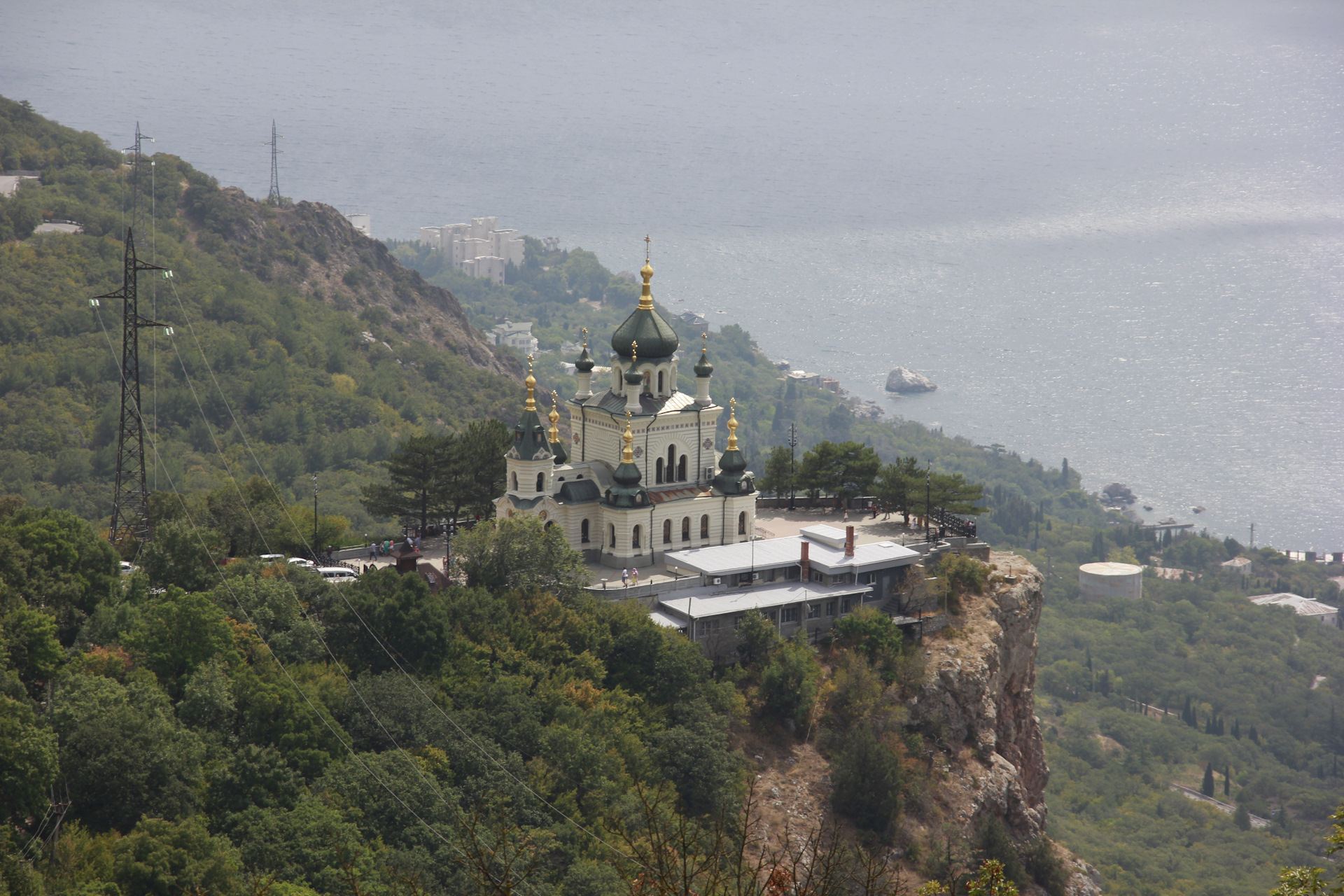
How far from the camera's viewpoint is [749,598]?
140 feet

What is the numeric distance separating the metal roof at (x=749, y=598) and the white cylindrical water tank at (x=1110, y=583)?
82.5 metres

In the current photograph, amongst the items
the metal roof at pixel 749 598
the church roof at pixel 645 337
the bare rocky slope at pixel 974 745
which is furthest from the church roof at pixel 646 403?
the bare rocky slope at pixel 974 745

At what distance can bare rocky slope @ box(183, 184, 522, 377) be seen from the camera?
99.9 metres

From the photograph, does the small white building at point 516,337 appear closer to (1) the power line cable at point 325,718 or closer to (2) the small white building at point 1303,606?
(2) the small white building at point 1303,606

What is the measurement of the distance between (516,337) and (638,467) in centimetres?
13127

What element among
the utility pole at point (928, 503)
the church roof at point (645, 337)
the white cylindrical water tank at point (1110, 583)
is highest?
the church roof at point (645, 337)

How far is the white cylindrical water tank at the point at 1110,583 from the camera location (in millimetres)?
120688

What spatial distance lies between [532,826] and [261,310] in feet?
200

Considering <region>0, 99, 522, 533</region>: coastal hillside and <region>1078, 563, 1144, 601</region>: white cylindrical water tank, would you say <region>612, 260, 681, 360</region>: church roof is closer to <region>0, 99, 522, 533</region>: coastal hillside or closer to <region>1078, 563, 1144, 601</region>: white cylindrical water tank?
<region>0, 99, 522, 533</region>: coastal hillside

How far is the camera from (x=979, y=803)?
4184cm

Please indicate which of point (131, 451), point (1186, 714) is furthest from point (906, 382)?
Answer: point (131, 451)

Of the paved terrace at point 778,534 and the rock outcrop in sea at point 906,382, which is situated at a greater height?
the paved terrace at point 778,534

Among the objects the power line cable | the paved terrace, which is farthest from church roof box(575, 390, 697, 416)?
the power line cable

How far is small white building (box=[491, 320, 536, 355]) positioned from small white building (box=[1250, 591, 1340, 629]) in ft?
276
